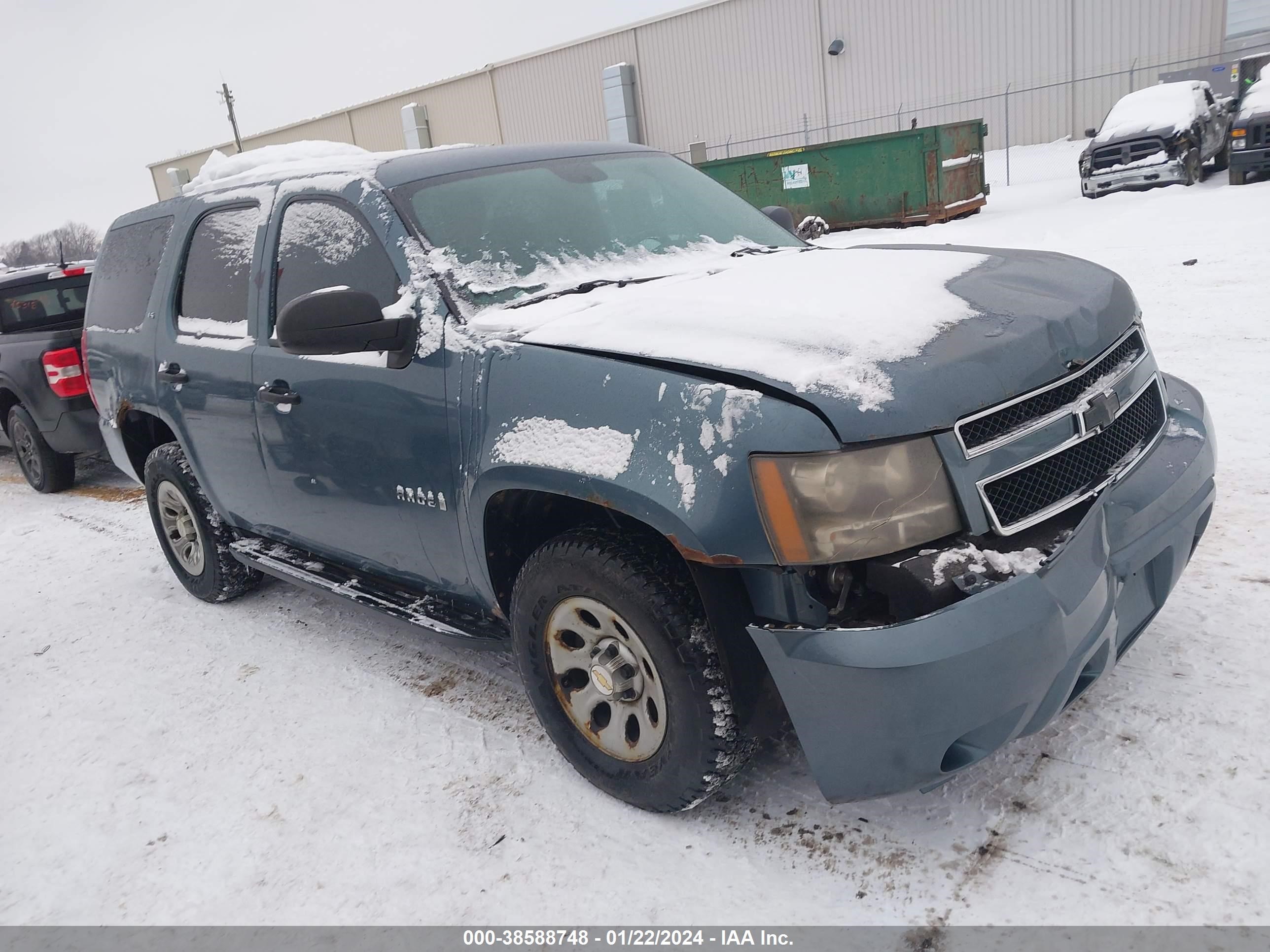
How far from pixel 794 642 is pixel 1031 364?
2.82 feet

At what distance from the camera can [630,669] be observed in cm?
253

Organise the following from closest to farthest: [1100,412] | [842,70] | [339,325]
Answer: [1100,412]
[339,325]
[842,70]

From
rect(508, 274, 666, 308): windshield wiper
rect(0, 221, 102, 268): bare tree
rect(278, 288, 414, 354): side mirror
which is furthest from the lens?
rect(0, 221, 102, 268): bare tree

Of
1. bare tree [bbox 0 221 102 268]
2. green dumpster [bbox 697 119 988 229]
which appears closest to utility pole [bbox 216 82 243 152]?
bare tree [bbox 0 221 102 268]

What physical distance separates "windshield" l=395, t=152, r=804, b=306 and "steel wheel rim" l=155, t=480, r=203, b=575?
219 cm

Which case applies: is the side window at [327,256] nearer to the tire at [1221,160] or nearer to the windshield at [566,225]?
the windshield at [566,225]

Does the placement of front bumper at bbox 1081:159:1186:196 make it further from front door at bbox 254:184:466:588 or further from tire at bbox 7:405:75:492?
tire at bbox 7:405:75:492

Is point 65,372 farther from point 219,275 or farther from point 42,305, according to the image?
point 219,275

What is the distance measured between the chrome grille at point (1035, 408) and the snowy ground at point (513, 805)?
0.98 meters

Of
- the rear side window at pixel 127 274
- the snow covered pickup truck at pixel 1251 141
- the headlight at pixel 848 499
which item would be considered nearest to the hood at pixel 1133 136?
the snow covered pickup truck at pixel 1251 141

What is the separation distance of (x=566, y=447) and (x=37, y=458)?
661 centimetres

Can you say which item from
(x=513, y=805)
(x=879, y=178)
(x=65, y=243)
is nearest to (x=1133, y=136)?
(x=879, y=178)

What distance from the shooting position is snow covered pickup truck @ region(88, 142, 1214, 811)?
6.83 feet
